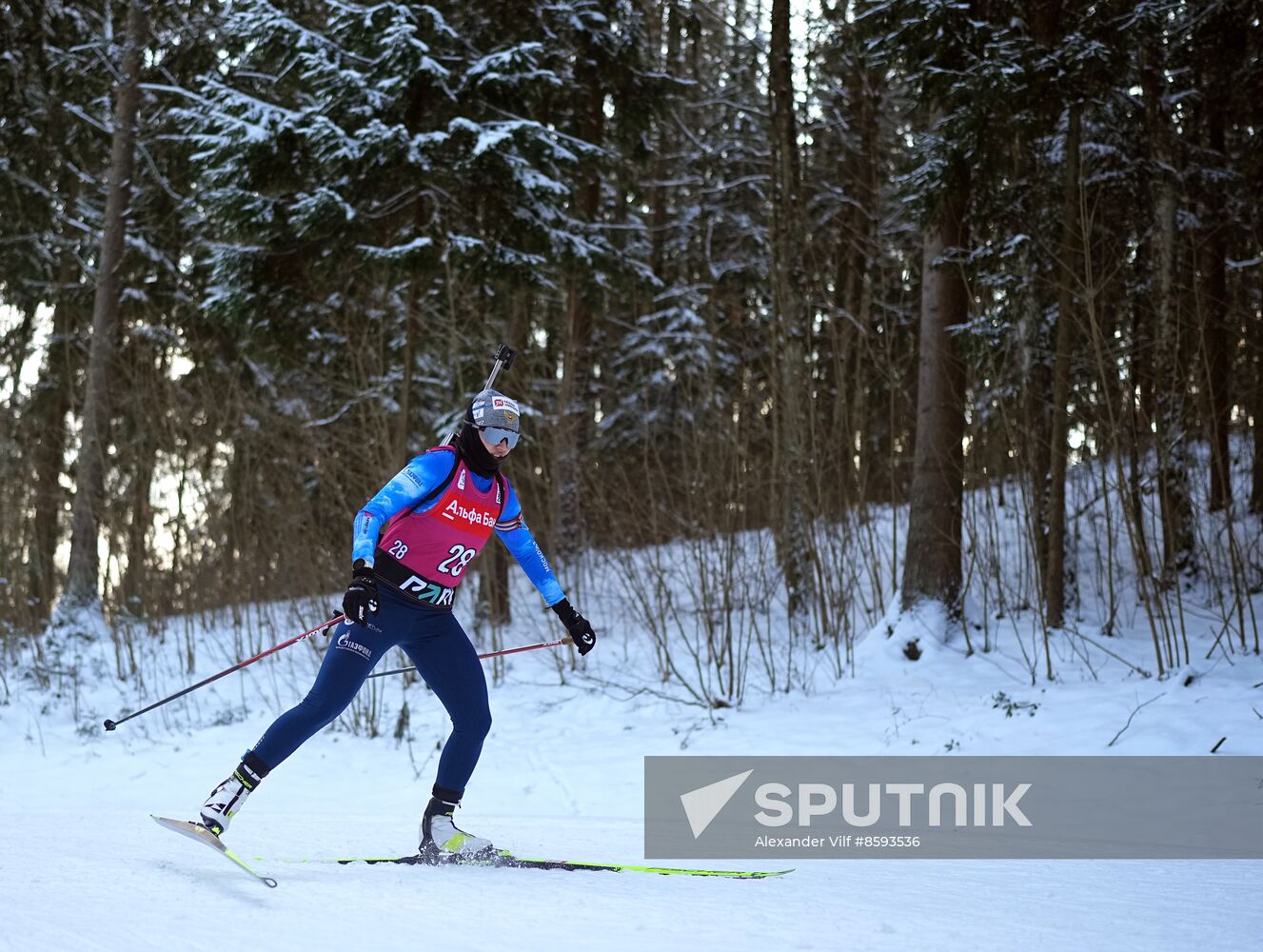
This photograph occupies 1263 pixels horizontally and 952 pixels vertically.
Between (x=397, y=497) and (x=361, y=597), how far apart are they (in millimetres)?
512

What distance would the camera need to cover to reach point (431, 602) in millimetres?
4863

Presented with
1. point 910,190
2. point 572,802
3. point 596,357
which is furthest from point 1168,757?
point 596,357

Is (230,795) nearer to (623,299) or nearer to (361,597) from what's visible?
(361,597)

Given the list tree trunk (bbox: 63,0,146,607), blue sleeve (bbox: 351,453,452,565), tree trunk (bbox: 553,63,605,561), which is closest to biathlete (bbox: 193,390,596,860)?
blue sleeve (bbox: 351,453,452,565)

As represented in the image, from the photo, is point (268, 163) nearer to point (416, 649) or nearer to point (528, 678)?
point (528, 678)

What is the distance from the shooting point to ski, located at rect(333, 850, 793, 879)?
454 centimetres

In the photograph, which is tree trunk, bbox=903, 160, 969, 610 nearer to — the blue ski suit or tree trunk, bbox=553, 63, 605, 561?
tree trunk, bbox=553, 63, 605, 561

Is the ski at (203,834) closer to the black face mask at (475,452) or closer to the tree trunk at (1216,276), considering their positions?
the black face mask at (475,452)

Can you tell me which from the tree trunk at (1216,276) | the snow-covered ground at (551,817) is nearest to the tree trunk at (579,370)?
the snow-covered ground at (551,817)

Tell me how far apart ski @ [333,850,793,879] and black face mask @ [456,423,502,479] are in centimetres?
175

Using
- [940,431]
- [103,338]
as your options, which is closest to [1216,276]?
[940,431]

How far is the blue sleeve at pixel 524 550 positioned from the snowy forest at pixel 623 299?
3555 mm

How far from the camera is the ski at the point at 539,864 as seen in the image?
14.9ft

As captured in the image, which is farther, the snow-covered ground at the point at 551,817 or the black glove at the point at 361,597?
the black glove at the point at 361,597
